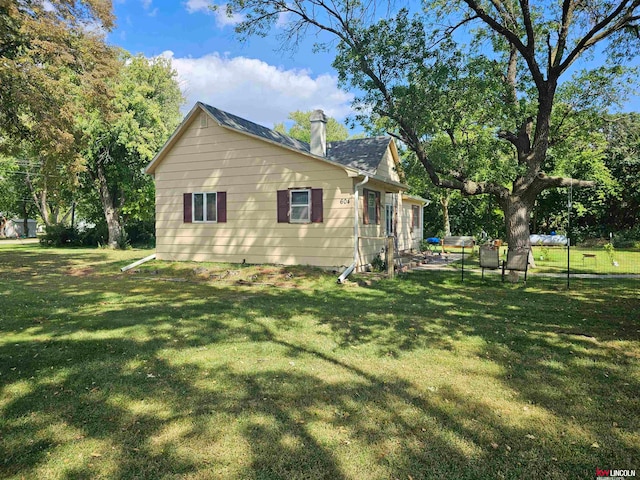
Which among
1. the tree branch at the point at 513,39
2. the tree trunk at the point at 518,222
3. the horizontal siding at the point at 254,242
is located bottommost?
the horizontal siding at the point at 254,242

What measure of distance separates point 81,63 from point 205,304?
445 inches

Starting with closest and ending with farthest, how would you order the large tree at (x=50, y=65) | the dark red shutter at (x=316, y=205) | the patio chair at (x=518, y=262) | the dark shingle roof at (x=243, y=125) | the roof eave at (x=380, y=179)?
the patio chair at (x=518, y=262), the roof eave at (x=380, y=179), the large tree at (x=50, y=65), the dark red shutter at (x=316, y=205), the dark shingle roof at (x=243, y=125)

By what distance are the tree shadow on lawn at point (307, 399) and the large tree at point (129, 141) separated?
17.1 meters

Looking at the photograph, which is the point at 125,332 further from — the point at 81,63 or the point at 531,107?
the point at 531,107

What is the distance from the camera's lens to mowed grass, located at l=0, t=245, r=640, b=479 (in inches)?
104

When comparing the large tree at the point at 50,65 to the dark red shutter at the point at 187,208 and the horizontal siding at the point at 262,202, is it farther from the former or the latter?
the horizontal siding at the point at 262,202

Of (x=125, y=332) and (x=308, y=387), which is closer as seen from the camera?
(x=308, y=387)

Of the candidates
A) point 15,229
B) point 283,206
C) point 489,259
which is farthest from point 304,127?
point 489,259

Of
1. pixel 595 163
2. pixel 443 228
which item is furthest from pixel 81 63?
pixel 595 163

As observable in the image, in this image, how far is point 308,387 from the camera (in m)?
3.81

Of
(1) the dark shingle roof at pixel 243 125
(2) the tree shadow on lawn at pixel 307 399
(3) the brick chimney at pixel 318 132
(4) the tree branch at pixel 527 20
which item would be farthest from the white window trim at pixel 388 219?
(2) the tree shadow on lawn at pixel 307 399

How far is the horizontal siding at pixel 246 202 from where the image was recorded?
12.2 meters

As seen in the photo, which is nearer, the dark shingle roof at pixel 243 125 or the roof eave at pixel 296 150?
the roof eave at pixel 296 150

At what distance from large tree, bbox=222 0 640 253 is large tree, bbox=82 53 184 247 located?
1203 cm
